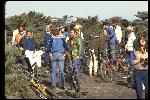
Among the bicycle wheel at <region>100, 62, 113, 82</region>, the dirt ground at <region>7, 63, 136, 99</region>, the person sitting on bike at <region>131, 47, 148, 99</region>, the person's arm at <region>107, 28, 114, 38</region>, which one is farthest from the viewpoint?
the person's arm at <region>107, 28, 114, 38</region>

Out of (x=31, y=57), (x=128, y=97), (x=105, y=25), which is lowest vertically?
(x=128, y=97)

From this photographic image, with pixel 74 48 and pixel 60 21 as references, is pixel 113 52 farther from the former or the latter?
pixel 60 21

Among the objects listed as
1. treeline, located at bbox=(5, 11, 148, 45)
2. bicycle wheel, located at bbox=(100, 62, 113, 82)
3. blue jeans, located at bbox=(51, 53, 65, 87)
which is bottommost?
bicycle wheel, located at bbox=(100, 62, 113, 82)

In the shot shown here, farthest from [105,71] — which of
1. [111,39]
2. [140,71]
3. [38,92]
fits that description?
[140,71]

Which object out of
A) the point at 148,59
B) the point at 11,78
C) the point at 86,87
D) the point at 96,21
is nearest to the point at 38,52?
the point at 86,87

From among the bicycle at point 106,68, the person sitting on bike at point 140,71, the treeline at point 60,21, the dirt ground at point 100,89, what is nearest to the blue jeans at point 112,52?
the bicycle at point 106,68

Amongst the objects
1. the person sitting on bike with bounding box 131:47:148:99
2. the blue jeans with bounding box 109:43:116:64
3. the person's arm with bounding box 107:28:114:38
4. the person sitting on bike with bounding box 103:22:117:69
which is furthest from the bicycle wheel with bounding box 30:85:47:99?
the person's arm with bounding box 107:28:114:38

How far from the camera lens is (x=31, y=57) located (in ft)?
60.2

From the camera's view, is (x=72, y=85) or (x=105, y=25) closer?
(x=72, y=85)

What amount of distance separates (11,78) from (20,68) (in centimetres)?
286

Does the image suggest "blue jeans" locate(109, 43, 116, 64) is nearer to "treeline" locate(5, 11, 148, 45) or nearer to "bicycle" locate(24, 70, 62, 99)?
"bicycle" locate(24, 70, 62, 99)

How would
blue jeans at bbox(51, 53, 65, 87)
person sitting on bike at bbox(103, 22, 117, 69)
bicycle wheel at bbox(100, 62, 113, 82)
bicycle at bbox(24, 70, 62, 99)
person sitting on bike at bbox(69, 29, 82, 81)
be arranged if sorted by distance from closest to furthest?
bicycle at bbox(24, 70, 62, 99) < blue jeans at bbox(51, 53, 65, 87) < person sitting on bike at bbox(69, 29, 82, 81) < bicycle wheel at bbox(100, 62, 113, 82) < person sitting on bike at bbox(103, 22, 117, 69)

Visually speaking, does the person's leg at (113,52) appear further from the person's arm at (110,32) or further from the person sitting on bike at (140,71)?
the person sitting on bike at (140,71)

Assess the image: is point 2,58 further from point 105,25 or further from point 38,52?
point 105,25
